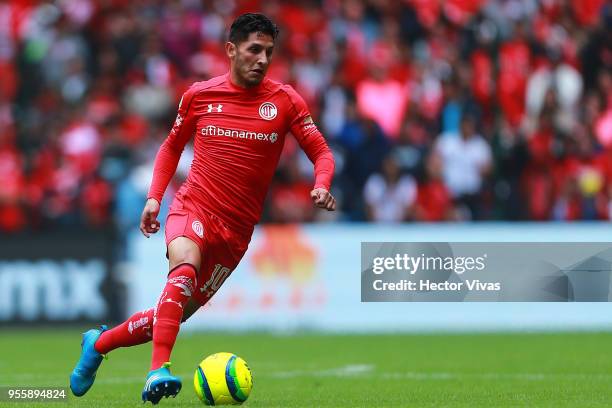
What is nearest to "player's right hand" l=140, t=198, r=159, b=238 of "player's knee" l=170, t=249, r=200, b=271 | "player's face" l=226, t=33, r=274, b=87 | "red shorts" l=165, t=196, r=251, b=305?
"red shorts" l=165, t=196, r=251, b=305

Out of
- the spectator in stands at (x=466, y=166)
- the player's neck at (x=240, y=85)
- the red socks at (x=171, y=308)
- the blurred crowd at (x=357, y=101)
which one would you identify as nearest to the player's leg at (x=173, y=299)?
the red socks at (x=171, y=308)

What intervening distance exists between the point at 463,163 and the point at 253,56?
32.8 ft

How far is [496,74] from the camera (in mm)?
19703

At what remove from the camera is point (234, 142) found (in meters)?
8.66

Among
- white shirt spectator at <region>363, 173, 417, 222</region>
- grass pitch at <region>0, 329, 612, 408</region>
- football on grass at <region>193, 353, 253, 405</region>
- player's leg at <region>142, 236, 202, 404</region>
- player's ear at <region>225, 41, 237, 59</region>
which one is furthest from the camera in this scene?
white shirt spectator at <region>363, 173, 417, 222</region>

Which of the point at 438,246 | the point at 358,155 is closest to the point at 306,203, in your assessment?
the point at 358,155

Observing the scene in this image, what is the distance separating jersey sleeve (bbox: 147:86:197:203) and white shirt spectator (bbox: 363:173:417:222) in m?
9.27

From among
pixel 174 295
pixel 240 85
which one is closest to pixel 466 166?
pixel 240 85

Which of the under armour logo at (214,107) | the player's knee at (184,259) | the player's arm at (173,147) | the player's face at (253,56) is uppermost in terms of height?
the player's face at (253,56)

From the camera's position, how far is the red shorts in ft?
27.8

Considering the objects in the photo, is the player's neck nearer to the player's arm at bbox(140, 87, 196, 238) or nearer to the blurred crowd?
the player's arm at bbox(140, 87, 196, 238)

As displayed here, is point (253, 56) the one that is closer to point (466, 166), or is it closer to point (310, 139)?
point (310, 139)

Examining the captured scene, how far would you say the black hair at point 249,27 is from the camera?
850 centimetres

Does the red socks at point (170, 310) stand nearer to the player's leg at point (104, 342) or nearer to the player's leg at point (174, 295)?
the player's leg at point (174, 295)
